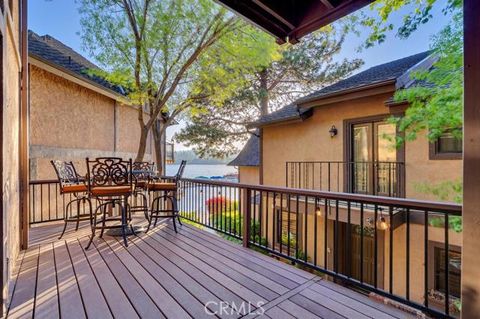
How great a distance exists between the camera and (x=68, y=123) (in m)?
5.95

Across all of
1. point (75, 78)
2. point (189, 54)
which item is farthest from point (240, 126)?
point (75, 78)

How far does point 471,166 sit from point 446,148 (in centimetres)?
467

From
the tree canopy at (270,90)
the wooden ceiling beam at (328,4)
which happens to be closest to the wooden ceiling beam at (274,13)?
the wooden ceiling beam at (328,4)

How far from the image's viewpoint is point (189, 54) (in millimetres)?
5926

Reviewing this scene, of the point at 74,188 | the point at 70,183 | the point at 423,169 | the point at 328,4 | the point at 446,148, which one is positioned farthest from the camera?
the point at 423,169

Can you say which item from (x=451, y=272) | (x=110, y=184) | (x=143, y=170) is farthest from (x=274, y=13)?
(x=451, y=272)

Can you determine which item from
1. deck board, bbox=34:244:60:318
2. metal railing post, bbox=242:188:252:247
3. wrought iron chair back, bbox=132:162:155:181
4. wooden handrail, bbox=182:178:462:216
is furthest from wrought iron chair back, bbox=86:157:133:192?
wooden handrail, bbox=182:178:462:216

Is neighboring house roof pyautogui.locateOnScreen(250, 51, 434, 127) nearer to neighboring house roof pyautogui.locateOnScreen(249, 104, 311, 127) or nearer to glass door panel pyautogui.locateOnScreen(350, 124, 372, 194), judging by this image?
neighboring house roof pyautogui.locateOnScreen(249, 104, 311, 127)

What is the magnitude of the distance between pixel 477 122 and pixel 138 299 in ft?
8.15

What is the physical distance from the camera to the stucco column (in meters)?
1.13

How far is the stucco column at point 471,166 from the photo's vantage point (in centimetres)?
113

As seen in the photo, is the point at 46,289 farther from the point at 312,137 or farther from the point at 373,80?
the point at 373,80

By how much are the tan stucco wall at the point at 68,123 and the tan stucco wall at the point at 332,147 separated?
482 cm

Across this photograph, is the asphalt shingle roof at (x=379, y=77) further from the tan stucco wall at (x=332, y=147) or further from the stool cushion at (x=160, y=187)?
the stool cushion at (x=160, y=187)
